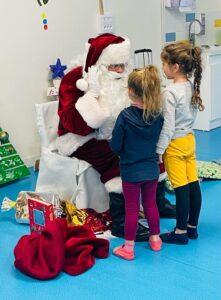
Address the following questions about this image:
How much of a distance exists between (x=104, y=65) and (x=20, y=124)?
4.79 feet

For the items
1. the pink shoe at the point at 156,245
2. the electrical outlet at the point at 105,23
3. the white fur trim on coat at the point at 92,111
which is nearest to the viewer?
the pink shoe at the point at 156,245

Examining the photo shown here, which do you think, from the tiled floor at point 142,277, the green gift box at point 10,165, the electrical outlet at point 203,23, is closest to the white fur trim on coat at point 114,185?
the tiled floor at point 142,277

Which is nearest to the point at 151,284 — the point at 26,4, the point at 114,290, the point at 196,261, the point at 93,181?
the point at 114,290

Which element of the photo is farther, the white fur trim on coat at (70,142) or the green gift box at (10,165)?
the green gift box at (10,165)

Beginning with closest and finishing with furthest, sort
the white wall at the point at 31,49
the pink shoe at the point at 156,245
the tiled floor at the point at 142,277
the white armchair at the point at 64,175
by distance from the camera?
the tiled floor at the point at 142,277, the pink shoe at the point at 156,245, the white armchair at the point at 64,175, the white wall at the point at 31,49

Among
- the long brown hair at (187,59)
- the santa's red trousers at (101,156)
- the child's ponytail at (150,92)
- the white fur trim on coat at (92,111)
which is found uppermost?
the long brown hair at (187,59)

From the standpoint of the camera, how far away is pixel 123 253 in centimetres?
220

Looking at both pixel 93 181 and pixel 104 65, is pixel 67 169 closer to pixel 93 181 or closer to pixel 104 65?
pixel 93 181

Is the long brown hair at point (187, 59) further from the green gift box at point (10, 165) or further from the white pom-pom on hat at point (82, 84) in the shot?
the green gift box at point (10, 165)

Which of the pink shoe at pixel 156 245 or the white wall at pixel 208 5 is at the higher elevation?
the white wall at pixel 208 5

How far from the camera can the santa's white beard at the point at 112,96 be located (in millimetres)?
2455

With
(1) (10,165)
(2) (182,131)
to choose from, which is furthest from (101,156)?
(1) (10,165)

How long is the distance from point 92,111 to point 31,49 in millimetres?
1541

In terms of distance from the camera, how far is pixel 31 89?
3.71m
